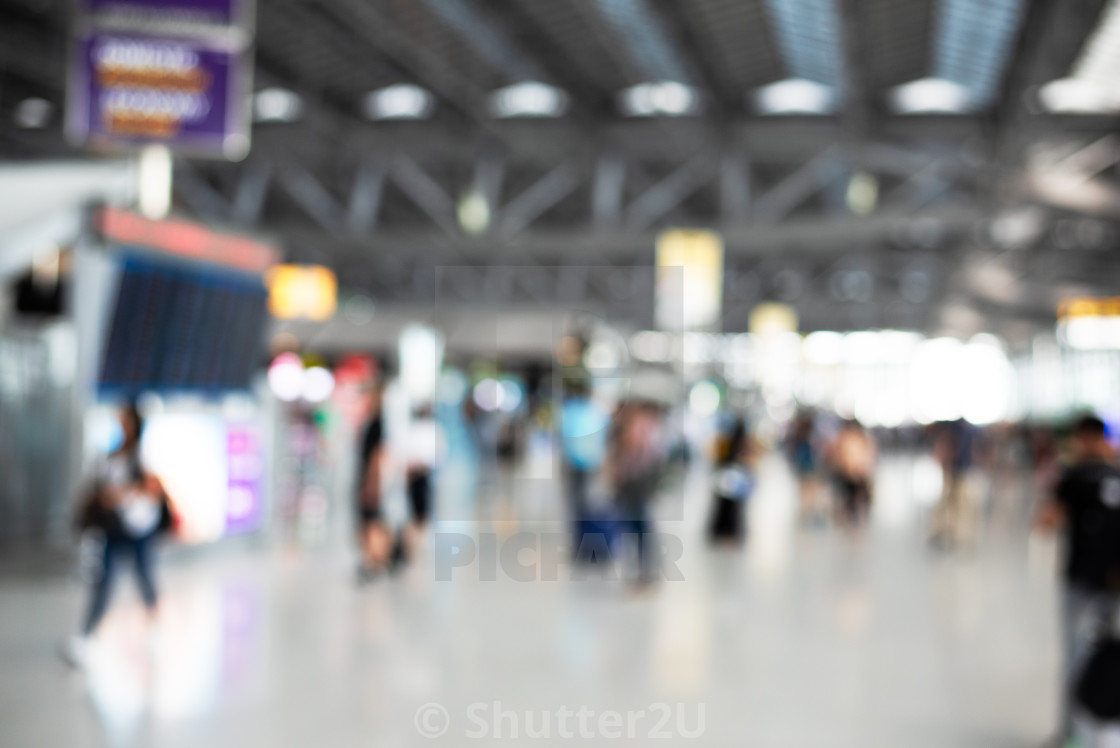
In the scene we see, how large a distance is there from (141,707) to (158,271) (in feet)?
21.9

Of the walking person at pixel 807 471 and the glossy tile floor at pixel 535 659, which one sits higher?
the walking person at pixel 807 471

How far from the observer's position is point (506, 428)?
3150 cm

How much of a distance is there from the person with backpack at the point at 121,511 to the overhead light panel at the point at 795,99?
1589 cm

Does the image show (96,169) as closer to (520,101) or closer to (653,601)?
(653,601)

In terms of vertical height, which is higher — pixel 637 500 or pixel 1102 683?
pixel 637 500

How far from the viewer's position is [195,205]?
27781 millimetres

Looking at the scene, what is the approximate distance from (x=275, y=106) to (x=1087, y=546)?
65.7ft

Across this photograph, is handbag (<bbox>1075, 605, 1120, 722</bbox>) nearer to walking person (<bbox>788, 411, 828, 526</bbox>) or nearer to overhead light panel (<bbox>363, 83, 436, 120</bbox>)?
walking person (<bbox>788, 411, 828, 526</bbox>)

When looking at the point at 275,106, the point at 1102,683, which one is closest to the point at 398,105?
the point at 275,106

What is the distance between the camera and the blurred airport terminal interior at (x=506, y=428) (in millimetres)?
6270

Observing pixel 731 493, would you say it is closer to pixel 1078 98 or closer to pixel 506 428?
pixel 1078 98

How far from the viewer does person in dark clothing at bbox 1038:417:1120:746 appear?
16.8ft

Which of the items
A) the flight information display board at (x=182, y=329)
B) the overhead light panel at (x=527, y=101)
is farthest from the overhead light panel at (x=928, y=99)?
the flight information display board at (x=182, y=329)

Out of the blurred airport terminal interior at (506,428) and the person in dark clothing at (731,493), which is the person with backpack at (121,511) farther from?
the person in dark clothing at (731,493)
